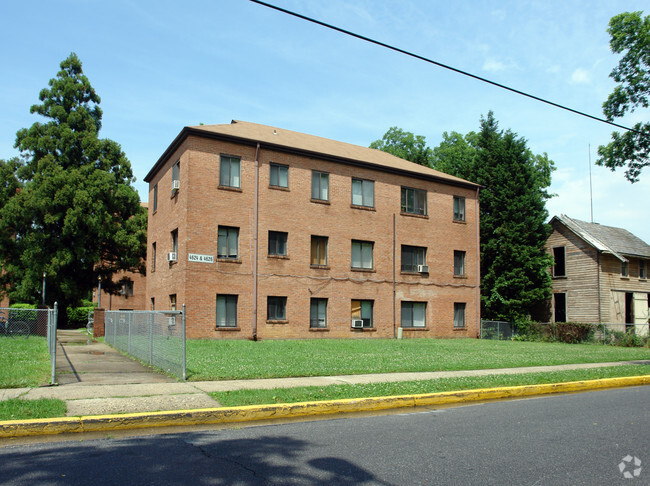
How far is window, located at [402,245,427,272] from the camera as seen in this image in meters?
30.5

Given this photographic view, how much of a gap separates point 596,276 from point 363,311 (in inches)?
658

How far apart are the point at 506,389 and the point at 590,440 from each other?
4114 mm

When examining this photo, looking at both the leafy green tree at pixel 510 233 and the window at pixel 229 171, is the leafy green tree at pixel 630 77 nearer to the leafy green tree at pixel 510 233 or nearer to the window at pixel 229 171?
the leafy green tree at pixel 510 233

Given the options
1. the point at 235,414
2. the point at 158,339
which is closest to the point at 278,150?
the point at 158,339

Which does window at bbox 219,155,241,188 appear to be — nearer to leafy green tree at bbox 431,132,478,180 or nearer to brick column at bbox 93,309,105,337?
brick column at bbox 93,309,105,337

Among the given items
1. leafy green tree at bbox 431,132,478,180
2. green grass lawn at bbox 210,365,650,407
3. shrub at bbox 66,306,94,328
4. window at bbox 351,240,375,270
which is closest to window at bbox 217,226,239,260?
window at bbox 351,240,375,270

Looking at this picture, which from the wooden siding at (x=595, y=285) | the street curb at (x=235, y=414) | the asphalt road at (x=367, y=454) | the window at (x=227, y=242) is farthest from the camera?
the wooden siding at (x=595, y=285)

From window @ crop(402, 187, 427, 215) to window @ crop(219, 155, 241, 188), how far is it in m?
10.2

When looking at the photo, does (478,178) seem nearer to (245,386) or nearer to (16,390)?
(245,386)

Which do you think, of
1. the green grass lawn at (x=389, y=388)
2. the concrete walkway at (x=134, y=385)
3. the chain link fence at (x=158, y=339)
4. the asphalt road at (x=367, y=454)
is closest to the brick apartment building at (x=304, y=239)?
the chain link fence at (x=158, y=339)

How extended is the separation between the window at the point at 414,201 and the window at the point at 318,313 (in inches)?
297

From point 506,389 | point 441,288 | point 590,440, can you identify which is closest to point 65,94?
point 441,288

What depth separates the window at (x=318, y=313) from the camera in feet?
88.2

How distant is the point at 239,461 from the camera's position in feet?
18.8
